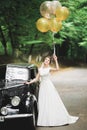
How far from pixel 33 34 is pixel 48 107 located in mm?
20487

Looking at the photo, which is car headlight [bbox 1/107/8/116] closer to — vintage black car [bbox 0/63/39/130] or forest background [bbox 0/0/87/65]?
vintage black car [bbox 0/63/39/130]

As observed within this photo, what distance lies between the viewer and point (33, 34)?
100ft

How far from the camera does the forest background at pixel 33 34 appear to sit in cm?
2423

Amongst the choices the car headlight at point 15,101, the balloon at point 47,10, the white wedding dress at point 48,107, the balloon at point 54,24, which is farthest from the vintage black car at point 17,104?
the balloon at point 47,10

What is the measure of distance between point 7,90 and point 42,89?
3.98ft

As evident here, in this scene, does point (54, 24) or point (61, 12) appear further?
point (54, 24)

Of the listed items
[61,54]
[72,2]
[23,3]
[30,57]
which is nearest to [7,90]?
[23,3]

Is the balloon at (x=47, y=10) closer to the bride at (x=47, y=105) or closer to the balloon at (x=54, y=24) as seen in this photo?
the balloon at (x=54, y=24)

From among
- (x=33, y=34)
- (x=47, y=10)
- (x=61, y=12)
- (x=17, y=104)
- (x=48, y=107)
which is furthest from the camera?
(x=33, y=34)

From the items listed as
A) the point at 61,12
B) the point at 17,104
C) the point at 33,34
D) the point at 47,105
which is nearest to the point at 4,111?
the point at 17,104

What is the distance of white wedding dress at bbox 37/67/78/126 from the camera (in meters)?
10.3

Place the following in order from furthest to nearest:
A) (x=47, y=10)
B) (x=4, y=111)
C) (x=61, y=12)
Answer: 1. (x=47, y=10)
2. (x=61, y=12)
3. (x=4, y=111)

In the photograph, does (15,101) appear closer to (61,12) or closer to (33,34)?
(61,12)

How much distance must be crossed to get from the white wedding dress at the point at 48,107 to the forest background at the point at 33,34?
12774 millimetres
